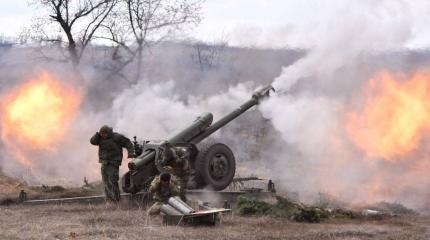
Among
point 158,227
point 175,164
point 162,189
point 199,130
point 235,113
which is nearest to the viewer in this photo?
point 158,227

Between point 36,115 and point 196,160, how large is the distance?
7.47m

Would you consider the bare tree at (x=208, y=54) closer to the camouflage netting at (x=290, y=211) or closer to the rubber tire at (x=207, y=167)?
the rubber tire at (x=207, y=167)

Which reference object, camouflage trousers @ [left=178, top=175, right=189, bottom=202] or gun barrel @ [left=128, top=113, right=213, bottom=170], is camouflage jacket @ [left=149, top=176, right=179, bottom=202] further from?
gun barrel @ [left=128, top=113, right=213, bottom=170]

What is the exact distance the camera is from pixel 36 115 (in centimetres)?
1969

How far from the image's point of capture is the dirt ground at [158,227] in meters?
9.34

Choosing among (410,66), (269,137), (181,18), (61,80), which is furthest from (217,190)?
(181,18)

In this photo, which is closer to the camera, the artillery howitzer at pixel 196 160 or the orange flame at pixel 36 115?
the artillery howitzer at pixel 196 160

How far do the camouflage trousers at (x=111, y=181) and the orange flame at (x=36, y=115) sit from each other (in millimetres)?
7136

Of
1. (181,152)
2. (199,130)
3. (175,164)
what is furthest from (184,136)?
(175,164)

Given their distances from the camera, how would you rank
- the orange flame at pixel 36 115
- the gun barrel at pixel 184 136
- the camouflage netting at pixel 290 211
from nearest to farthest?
the camouflage netting at pixel 290 211 < the gun barrel at pixel 184 136 < the orange flame at pixel 36 115

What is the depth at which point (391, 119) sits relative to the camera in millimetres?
17281

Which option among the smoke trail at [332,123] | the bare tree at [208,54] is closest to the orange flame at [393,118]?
the smoke trail at [332,123]

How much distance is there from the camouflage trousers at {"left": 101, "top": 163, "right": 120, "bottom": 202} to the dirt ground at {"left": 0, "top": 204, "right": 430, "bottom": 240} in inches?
25.4

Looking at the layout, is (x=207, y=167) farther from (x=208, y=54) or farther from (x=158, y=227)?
(x=208, y=54)
